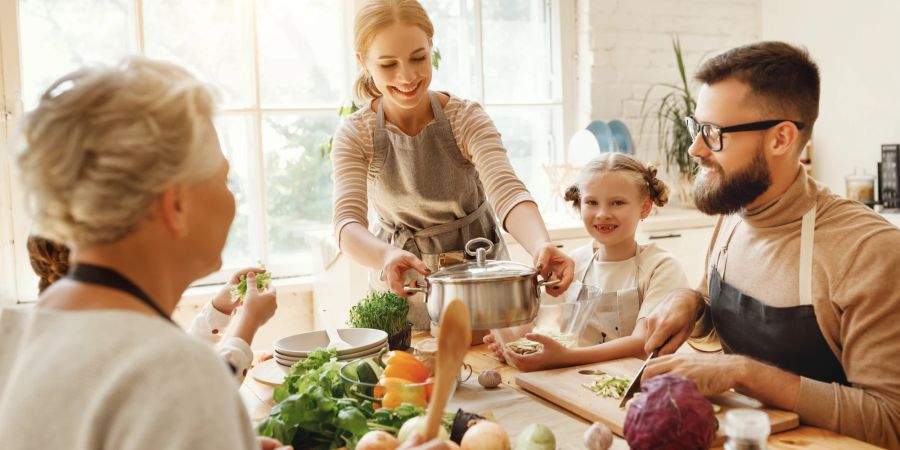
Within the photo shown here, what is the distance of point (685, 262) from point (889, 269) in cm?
306

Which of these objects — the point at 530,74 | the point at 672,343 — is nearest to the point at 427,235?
the point at 672,343

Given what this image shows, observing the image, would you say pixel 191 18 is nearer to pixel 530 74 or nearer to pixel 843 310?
pixel 530 74

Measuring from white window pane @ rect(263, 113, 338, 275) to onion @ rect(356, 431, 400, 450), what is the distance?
128 inches

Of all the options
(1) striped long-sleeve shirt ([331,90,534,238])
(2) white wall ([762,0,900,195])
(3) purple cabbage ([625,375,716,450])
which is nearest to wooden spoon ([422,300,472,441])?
(3) purple cabbage ([625,375,716,450])

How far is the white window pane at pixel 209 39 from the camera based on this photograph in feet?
13.1

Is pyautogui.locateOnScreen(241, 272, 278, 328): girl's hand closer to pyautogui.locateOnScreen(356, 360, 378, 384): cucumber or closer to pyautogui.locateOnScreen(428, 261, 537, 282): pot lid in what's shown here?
pyautogui.locateOnScreen(356, 360, 378, 384): cucumber

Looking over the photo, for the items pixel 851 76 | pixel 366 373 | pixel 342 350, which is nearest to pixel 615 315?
pixel 342 350

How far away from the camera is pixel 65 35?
3842 mm

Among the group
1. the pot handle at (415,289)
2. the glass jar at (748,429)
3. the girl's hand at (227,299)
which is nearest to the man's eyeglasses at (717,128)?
the pot handle at (415,289)

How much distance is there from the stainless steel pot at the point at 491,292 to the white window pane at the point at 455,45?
312cm

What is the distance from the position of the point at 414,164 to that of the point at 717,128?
0.92 metres

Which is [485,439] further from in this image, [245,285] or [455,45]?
[455,45]

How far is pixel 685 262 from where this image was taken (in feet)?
14.8

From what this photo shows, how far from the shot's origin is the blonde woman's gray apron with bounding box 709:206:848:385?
1610 mm
